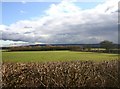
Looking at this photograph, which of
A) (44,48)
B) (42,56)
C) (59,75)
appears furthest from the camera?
(44,48)

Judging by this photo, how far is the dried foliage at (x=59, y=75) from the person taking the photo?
22.3ft

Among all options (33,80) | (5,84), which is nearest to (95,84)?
(33,80)

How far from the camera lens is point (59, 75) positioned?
22.6ft

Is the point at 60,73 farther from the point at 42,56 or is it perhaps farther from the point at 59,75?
the point at 42,56

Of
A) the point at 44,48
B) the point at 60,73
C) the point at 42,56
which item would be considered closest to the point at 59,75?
the point at 60,73

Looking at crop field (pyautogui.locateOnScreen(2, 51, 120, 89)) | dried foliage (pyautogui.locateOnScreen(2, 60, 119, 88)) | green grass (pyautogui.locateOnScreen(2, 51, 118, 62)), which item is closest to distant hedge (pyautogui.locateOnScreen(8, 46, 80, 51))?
green grass (pyautogui.locateOnScreen(2, 51, 118, 62))

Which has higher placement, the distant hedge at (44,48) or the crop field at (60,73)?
the distant hedge at (44,48)

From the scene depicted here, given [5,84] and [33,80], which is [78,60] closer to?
[33,80]

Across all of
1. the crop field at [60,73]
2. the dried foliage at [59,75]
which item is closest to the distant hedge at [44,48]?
the crop field at [60,73]

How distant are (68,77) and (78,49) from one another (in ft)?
7.92

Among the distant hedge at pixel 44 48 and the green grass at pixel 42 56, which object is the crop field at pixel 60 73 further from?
the distant hedge at pixel 44 48

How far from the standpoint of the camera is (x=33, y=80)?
682cm

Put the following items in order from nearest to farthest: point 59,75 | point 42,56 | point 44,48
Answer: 1. point 59,75
2. point 42,56
3. point 44,48

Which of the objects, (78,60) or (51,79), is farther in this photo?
(78,60)
